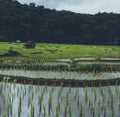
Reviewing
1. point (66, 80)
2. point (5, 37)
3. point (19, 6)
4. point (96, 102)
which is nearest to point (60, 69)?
point (66, 80)

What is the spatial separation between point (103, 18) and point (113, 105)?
100034 millimetres

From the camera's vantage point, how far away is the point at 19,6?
118m

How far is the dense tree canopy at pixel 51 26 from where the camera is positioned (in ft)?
347

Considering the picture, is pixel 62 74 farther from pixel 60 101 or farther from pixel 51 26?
pixel 51 26

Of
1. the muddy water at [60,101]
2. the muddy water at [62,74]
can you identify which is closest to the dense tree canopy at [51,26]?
the muddy water at [62,74]

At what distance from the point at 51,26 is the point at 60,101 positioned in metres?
80.8

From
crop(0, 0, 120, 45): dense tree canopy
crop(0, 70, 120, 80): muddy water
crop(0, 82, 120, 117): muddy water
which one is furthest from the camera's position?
crop(0, 0, 120, 45): dense tree canopy

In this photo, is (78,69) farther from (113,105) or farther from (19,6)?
(19,6)

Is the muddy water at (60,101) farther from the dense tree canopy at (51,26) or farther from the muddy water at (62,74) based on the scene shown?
the dense tree canopy at (51,26)

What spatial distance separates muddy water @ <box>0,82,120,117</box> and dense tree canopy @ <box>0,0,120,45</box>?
6331cm

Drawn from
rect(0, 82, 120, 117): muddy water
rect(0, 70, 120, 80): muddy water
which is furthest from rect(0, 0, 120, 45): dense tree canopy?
rect(0, 82, 120, 117): muddy water

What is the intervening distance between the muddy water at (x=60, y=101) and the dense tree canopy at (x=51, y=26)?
63.3 metres

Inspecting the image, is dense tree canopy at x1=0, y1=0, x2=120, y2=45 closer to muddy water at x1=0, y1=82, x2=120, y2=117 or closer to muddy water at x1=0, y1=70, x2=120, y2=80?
muddy water at x1=0, y1=70, x2=120, y2=80

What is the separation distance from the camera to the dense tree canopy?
4163 inches
